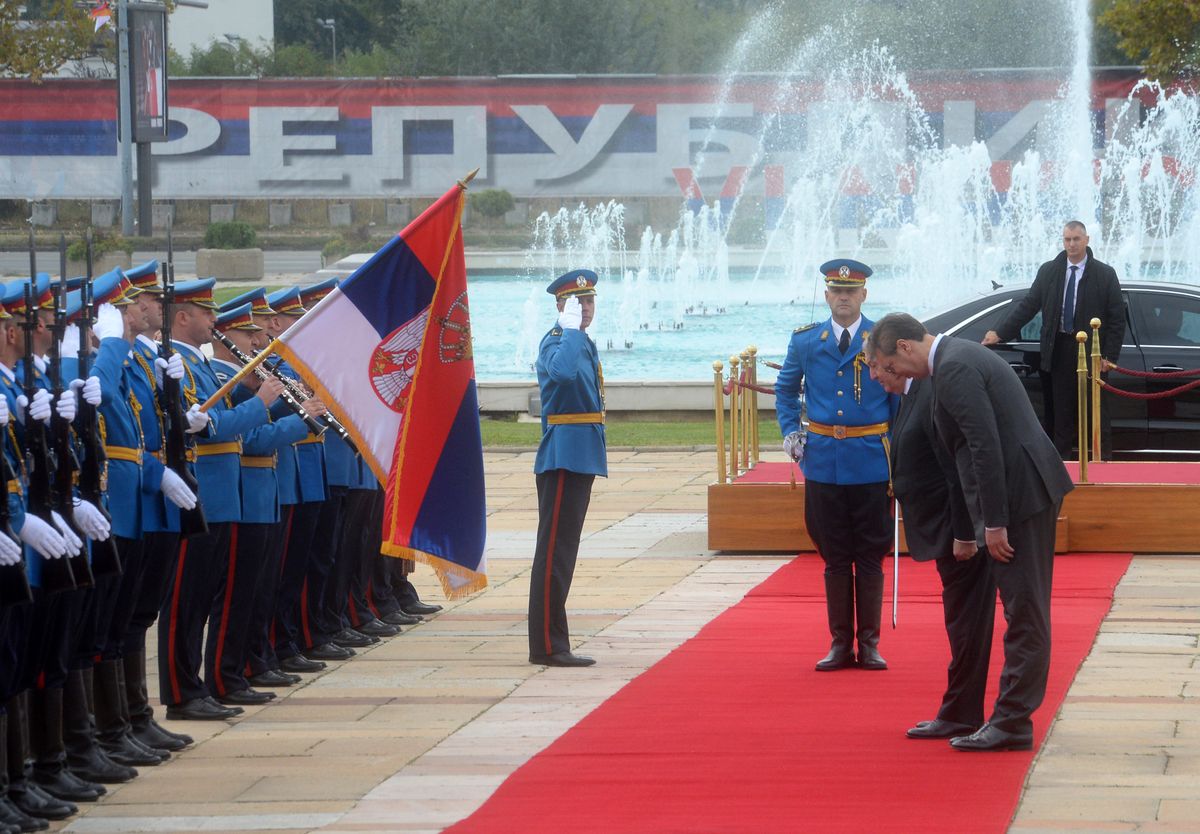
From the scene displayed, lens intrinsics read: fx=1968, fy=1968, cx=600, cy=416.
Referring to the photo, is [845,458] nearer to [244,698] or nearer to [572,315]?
[572,315]

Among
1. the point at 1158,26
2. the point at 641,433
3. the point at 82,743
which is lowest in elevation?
the point at 641,433

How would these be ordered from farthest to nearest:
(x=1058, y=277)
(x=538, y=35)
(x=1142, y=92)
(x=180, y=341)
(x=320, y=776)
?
(x=538, y=35) → (x=1142, y=92) → (x=1058, y=277) → (x=180, y=341) → (x=320, y=776)

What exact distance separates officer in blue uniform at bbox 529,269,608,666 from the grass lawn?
8315mm

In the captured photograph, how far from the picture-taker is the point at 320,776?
22.2ft

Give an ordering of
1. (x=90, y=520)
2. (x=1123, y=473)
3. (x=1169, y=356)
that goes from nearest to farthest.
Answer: (x=90, y=520)
(x=1123, y=473)
(x=1169, y=356)

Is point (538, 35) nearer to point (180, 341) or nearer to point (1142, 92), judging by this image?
point (1142, 92)

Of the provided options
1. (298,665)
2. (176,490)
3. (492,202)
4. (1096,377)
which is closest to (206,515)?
(176,490)

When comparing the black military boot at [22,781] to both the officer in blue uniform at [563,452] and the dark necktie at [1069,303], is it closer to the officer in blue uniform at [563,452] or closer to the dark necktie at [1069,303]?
the officer in blue uniform at [563,452]

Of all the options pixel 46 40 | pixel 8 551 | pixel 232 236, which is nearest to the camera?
pixel 8 551

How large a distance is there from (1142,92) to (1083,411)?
28683 mm

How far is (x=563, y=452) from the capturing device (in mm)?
8914

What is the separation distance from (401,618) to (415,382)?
2.00 m

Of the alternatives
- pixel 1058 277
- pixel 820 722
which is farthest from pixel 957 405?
pixel 1058 277

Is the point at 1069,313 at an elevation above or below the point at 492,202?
below
